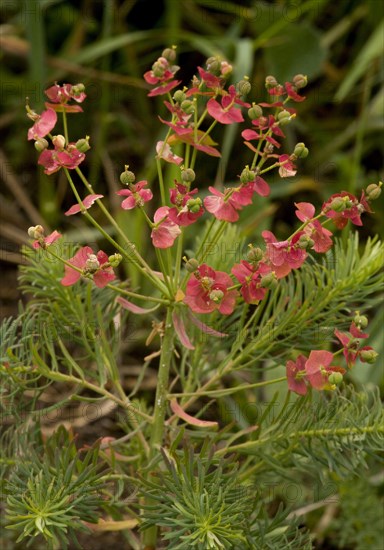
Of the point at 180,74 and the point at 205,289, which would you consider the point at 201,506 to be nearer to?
the point at 205,289

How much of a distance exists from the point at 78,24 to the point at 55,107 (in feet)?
3.33

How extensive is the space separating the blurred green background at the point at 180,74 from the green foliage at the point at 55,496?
71 cm

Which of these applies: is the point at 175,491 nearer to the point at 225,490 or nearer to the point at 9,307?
the point at 225,490

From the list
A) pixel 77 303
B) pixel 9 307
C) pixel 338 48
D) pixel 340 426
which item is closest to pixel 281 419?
pixel 340 426

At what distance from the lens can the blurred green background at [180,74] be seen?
4.62 ft

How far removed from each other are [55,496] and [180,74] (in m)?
1.13

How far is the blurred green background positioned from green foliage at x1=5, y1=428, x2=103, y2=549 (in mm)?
706

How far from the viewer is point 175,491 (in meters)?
0.59

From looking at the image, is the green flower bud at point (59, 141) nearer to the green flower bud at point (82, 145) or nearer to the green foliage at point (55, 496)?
the green flower bud at point (82, 145)

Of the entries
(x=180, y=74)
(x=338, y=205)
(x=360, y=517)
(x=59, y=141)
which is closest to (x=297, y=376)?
(x=338, y=205)

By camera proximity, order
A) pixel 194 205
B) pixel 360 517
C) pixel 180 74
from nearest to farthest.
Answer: pixel 194 205 → pixel 360 517 → pixel 180 74

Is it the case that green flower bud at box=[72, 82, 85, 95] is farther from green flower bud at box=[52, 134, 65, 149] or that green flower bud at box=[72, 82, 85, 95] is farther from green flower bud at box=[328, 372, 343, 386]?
green flower bud at box=[328, 372, 343, 386]

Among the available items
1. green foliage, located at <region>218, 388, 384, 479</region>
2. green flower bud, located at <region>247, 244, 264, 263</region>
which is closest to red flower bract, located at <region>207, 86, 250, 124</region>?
green flower bud, located at <region>247, 244, 264, 263</region>

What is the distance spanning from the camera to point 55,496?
0.61 m
